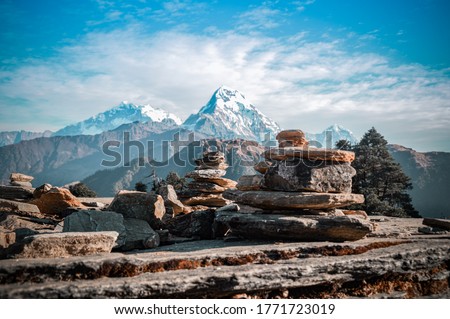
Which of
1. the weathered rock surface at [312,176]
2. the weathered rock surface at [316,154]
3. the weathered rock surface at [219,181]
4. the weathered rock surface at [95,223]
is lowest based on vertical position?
the weathered rock surface at [95,223]

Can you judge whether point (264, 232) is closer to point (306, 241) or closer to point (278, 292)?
point (306, 241)

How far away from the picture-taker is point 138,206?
927 centimetres

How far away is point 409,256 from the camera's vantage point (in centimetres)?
640

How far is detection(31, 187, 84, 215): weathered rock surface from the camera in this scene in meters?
13.5

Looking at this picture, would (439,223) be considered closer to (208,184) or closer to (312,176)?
(312,176)

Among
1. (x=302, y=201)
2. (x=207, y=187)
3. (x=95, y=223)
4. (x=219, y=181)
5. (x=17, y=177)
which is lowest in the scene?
(x=95, y=223)

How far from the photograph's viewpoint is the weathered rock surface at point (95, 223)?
7225mm

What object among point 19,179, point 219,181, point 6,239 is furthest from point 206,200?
point 19,179

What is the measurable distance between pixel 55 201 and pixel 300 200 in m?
11.9

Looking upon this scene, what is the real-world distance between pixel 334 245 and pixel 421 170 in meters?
153

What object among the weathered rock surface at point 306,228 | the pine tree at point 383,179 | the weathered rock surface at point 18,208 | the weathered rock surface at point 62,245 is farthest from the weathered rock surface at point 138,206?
the pine tree at point 383,179

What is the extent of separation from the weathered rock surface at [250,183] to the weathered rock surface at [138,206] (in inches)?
119

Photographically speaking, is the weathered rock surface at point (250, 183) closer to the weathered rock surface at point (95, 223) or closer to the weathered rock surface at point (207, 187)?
the weathered rock surface at point (95, 223)
